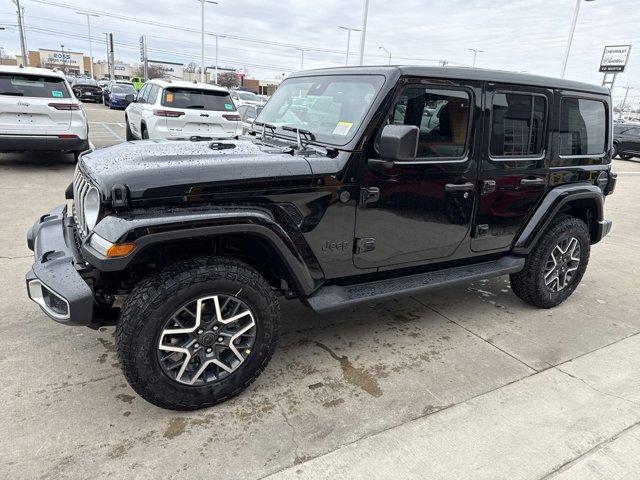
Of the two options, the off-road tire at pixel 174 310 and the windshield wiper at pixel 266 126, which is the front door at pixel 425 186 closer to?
the off-road tire at pixel 174 310

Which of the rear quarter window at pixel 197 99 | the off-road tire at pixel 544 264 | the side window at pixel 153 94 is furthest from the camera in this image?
the side window at pixel 153 94

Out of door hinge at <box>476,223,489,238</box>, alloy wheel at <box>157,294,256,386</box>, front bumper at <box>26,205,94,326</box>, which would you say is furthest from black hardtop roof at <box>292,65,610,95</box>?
front bumper at <box>26,205,94,326</box>

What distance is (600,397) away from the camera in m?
2.94

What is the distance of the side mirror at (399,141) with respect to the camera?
2.66 metres

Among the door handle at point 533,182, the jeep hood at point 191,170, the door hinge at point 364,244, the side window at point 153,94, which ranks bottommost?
the door hinge at point 364,244

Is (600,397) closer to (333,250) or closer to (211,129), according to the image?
(333,250)

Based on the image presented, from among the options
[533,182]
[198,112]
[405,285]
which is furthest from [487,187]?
[198,112]

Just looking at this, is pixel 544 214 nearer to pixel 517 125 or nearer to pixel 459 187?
pixel 517 125

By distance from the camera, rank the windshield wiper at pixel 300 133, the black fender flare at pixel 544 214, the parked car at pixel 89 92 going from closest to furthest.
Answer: the windshield wiper at pixel 300 133 → the black fender flare at pixel 544 214 → the parked car at pixel 89 92

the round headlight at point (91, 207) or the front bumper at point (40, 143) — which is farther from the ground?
the round headlight at point (91, 207)

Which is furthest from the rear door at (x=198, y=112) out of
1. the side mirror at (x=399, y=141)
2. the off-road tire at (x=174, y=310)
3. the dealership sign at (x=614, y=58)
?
the dealership sign at (x=614, y=58)

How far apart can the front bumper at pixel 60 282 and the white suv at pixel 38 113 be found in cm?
613

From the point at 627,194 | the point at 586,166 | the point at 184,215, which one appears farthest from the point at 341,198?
the point at 627,194

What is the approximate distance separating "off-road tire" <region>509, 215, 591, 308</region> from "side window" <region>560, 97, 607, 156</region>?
61 centimetres
